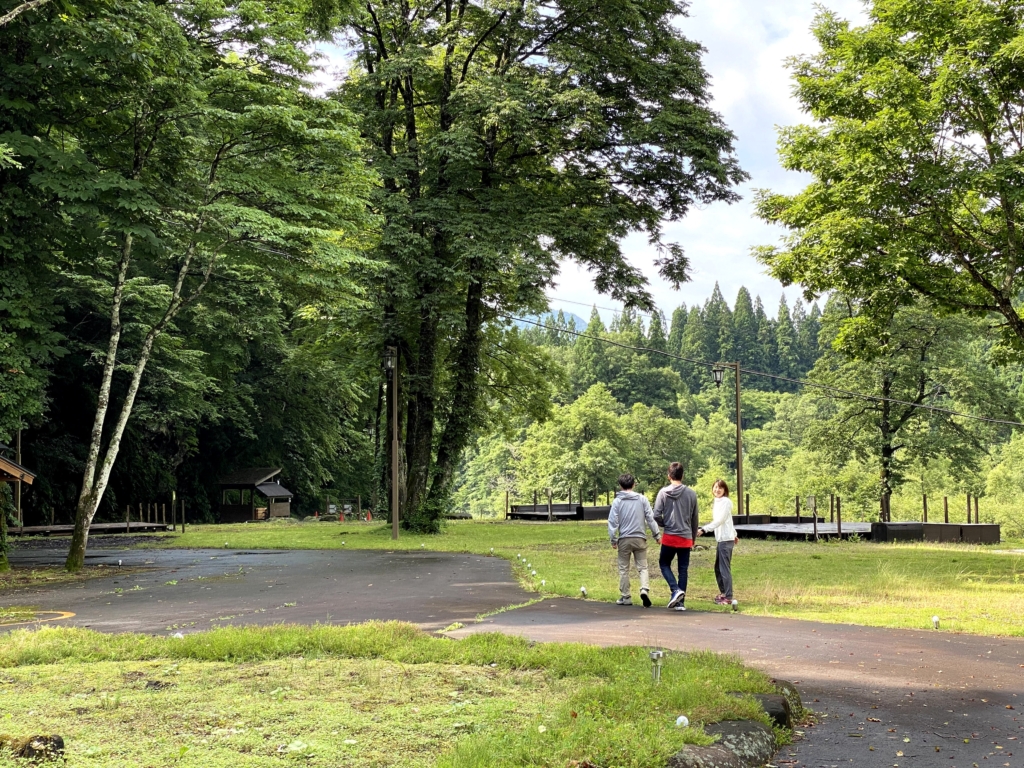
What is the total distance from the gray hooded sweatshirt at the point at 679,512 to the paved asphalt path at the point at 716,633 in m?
0.97

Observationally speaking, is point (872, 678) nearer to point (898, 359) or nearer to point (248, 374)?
point (898, 359)

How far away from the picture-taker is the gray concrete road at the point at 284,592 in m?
10.1

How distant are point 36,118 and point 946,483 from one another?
6499 centimetres

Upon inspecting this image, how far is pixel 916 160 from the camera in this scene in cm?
1662

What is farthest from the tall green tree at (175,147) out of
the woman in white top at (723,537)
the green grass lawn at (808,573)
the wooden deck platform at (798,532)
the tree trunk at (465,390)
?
the wooden deck platform at (798,532)

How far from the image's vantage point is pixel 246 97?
17703mm

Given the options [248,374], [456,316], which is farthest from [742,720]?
[248,374]

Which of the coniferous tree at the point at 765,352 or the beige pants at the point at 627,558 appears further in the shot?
the coniferous tree at the point at 765,352

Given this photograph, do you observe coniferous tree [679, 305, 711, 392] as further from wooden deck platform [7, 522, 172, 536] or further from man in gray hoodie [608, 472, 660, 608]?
man in gray hoodie [608, 472, 660, 608]

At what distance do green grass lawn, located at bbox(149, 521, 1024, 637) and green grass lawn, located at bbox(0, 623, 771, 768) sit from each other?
4.71 m

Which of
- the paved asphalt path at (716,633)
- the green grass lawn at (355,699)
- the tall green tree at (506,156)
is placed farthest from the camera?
the tall green tree at (506,156)

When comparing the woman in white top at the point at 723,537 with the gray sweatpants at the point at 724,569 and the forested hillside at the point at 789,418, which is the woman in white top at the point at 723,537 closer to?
the gray sweatpants at the point at 724,569

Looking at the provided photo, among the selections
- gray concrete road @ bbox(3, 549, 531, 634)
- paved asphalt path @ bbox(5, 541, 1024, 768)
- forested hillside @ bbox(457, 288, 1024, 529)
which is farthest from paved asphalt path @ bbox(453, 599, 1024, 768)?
forested hillside @ bbox(457, 288, 1024, 529)

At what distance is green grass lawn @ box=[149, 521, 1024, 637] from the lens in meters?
10.7
